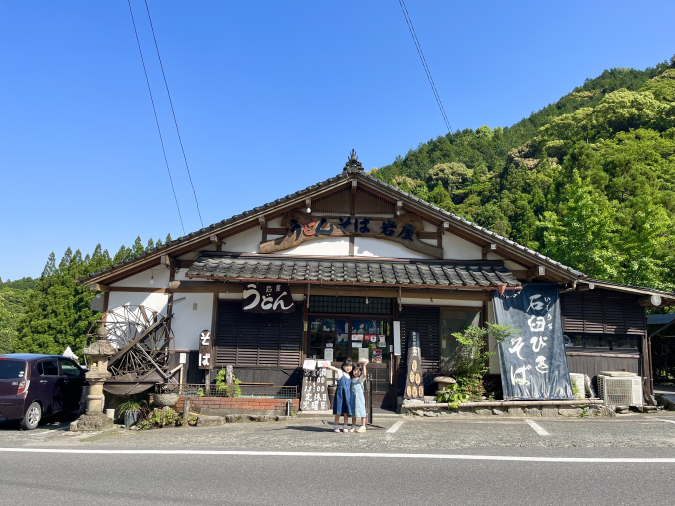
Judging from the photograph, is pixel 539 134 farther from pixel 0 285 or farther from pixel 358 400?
pixel 0 285

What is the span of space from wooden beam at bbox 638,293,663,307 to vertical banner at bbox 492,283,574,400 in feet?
8.49

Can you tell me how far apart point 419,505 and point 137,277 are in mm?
10294

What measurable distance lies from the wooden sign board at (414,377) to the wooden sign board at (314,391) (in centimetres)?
211

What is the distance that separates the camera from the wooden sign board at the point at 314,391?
11641 millimetres

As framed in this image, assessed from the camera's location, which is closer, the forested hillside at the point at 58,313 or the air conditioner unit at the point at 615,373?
the air conditioner unit at the point at 615,373

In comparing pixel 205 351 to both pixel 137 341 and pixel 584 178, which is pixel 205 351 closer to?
pixel 137 341

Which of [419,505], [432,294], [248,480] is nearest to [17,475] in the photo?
[248,480]

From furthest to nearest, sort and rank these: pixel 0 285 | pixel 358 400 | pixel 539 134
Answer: pixel 0 285
pixel 539 134
pixel 358 400

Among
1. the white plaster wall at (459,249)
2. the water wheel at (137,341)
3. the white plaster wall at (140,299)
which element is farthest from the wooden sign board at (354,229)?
the water wheel at (137,341)

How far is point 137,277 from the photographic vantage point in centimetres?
1279

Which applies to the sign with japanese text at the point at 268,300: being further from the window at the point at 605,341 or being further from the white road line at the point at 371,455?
the window at the point at 605,341

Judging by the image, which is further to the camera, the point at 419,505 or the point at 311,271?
the point at 311,271

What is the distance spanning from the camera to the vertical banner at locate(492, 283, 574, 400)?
12133 mm

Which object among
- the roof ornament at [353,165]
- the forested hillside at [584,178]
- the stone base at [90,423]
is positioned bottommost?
the stone base at [90,423]
